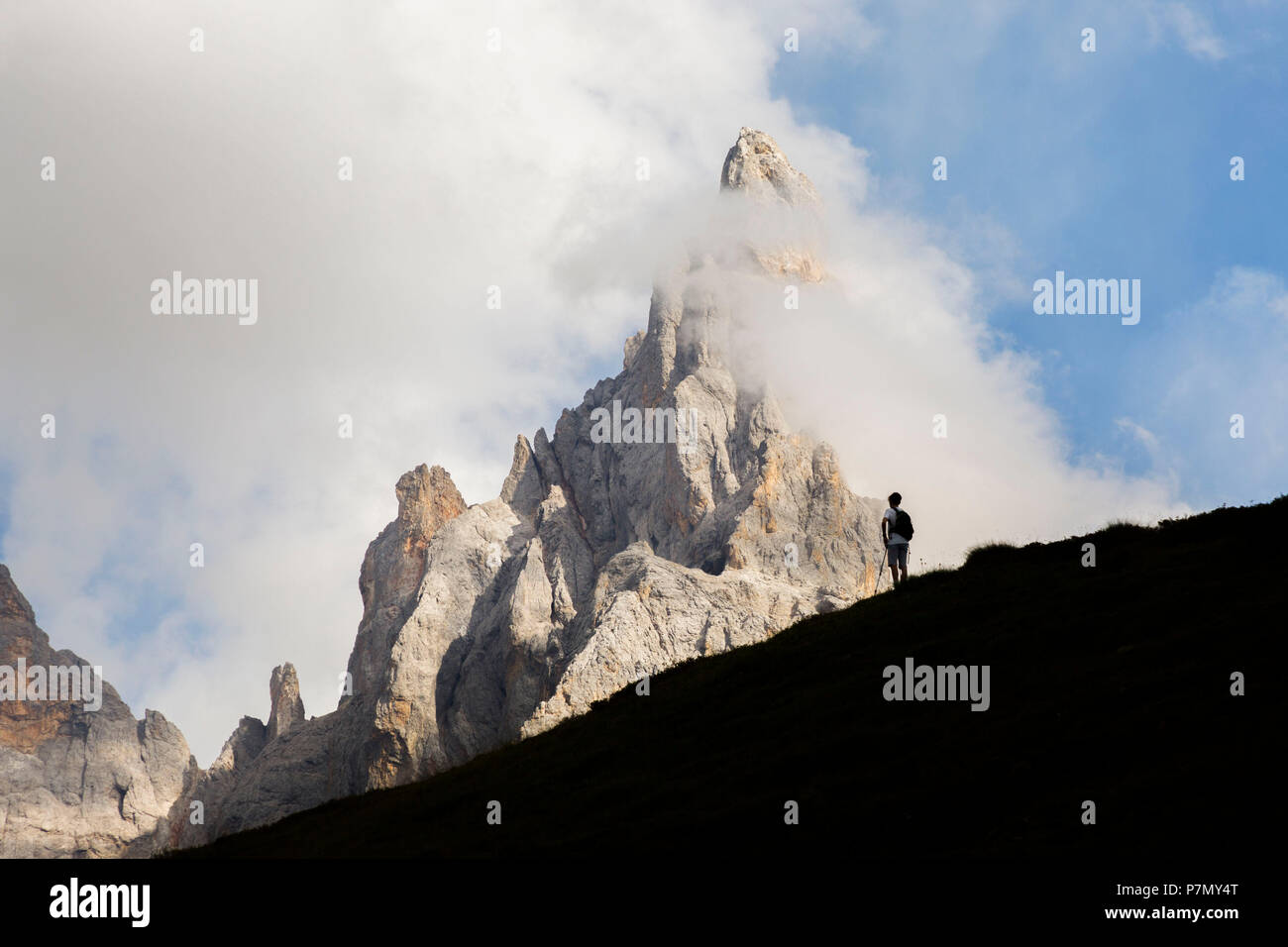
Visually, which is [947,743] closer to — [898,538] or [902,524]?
[902,524]

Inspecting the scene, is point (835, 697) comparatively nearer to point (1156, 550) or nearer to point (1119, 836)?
point (1119, 836)

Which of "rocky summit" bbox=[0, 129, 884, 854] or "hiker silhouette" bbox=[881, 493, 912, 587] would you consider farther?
"rocky summit" bbox=[0, 129, 884, 854]

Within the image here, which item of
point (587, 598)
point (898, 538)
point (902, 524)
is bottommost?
point (898, 538)

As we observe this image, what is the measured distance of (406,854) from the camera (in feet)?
60.6

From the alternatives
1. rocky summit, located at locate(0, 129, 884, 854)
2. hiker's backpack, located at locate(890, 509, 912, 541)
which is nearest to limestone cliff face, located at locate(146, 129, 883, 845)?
rocky summit, located at locate(0, 129, 884, 854)

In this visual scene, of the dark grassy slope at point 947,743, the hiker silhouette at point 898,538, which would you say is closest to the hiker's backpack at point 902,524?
the hiker silhouette at point 898,538

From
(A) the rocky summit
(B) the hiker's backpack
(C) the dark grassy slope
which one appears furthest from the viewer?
(A) the rocky summit

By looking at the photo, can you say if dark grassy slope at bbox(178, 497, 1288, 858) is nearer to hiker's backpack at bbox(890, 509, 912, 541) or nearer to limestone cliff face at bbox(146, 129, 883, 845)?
hiker's backpack at bbox(890, 509, 912, 541)

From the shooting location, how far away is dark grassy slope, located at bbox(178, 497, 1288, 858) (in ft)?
48.4

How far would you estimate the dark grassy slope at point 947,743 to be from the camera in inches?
581

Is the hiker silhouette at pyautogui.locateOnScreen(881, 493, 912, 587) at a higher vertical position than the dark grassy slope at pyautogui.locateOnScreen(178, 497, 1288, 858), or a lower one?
higher

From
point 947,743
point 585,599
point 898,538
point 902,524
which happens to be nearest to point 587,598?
point 585,599

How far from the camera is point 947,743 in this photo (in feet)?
59.1
